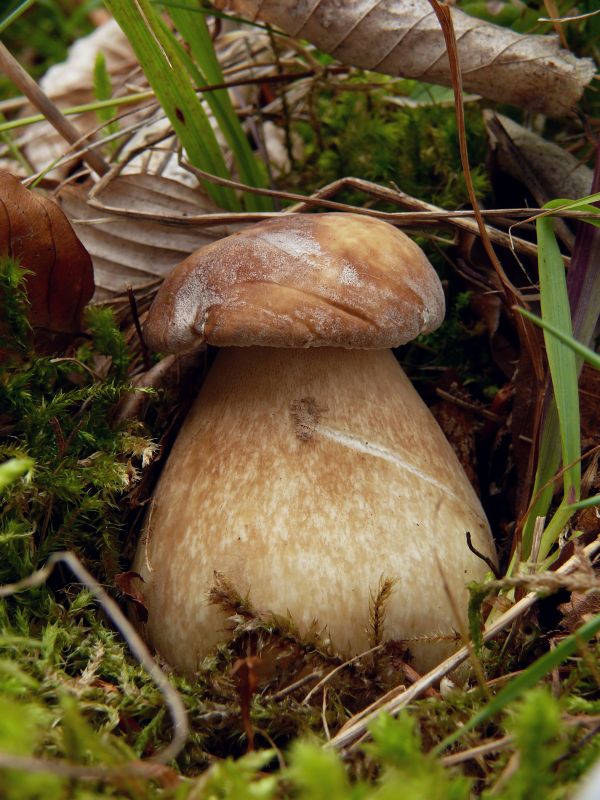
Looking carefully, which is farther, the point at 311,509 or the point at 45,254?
the point at 45,254

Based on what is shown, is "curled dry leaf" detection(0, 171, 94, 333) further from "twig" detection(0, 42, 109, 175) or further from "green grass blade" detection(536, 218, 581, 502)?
"green grass blade" detection(536, 218, 581, 502)

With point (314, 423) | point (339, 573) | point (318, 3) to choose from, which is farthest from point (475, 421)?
point (318, 3)

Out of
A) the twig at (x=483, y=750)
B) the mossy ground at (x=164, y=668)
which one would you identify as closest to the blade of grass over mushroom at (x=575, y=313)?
the mossy ground at (x=164, y=668)

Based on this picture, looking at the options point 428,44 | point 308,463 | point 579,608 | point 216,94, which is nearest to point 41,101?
point 216,94

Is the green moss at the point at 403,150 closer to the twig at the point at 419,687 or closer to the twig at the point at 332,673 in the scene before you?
the twig at the point at 419,687

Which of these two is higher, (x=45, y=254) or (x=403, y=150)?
(x=45, y=254)

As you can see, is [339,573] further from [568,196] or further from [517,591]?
[568,196]

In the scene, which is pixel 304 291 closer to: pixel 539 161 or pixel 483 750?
pixel 483 750
